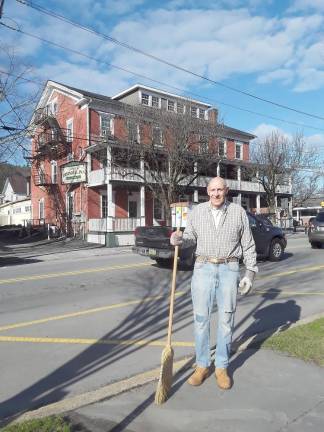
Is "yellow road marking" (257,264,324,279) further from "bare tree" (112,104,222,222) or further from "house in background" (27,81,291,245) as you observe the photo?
"bare tree" (112,104,222,222)

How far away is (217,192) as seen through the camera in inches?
180

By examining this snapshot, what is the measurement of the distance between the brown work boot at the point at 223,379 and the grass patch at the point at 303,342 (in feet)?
3.78

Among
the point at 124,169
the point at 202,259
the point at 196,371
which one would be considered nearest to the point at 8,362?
the point at 196,371

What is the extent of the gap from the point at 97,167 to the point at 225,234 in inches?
1123

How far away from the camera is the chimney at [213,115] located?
29.4 meters

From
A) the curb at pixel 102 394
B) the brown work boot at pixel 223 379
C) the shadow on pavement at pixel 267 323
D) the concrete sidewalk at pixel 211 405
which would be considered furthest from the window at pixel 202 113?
the brown work boot at pixel 223 379

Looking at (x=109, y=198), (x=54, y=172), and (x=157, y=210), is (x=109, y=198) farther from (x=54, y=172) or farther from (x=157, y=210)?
(x=54, y=172)

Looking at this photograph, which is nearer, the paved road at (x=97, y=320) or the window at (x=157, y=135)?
the paved road at (x=97, y=320)

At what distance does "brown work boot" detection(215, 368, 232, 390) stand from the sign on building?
86.3 ft

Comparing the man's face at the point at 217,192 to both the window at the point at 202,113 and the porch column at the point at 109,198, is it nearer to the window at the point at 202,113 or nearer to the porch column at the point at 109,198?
the porch column at the point at 109,198

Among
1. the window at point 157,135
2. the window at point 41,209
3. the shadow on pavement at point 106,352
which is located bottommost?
the shadow on pavement at point 106,352

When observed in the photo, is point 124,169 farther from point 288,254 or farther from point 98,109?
point 288,254

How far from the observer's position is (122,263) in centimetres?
1605

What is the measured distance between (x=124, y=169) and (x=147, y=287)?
739 inches
